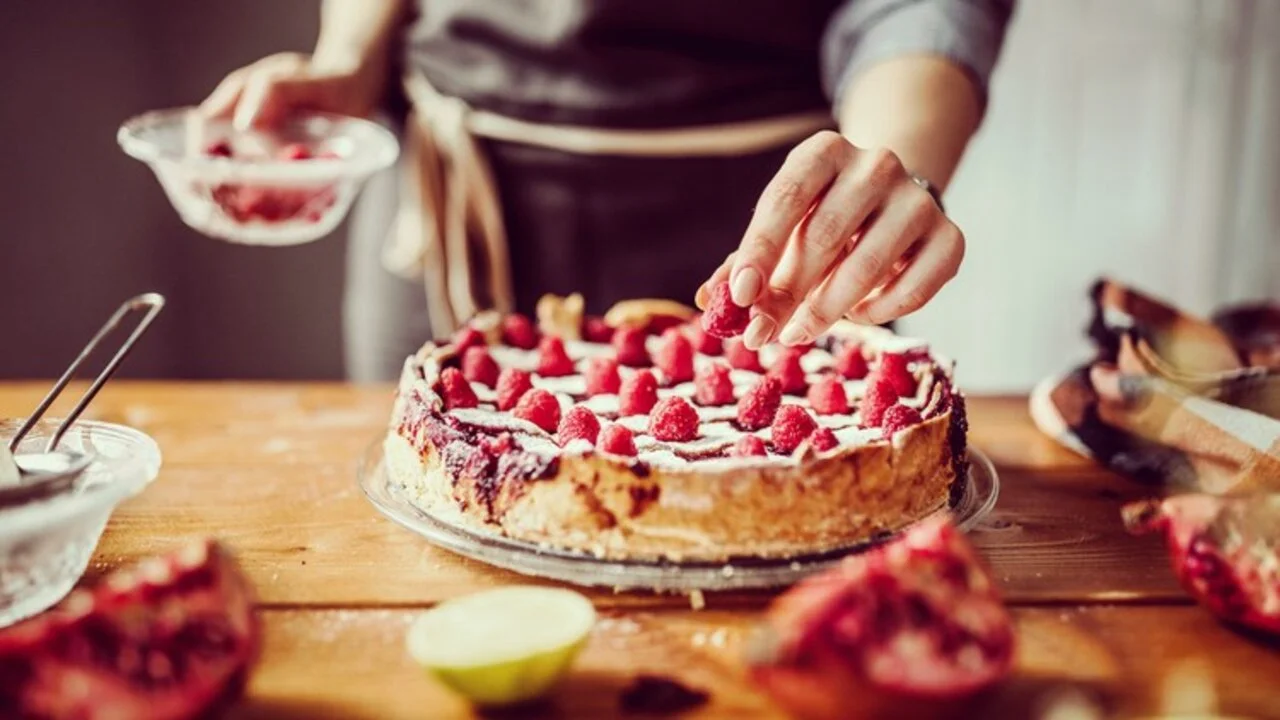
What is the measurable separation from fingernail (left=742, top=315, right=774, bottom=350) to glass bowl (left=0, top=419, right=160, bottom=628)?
59cm

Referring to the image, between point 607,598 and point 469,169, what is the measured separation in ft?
3.81

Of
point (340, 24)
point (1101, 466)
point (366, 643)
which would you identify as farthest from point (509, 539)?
point (340, 24)

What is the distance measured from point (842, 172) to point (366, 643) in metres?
0.67

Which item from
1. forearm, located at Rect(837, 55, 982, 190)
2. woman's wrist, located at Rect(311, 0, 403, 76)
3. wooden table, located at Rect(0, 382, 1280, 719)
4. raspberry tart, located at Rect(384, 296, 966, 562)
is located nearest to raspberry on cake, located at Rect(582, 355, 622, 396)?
raspberry tart, located at Rect(384, 296, 966, 562)

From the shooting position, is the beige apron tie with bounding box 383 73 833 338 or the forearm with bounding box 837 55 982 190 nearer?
the forearm with bounding box 837 55 982 190

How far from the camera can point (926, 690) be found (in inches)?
34.4

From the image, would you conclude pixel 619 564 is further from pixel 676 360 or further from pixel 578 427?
pixel 676 360

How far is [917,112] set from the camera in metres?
1.66

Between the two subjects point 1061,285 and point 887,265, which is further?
point 1061,285

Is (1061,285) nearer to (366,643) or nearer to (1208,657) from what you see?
(1208,657)

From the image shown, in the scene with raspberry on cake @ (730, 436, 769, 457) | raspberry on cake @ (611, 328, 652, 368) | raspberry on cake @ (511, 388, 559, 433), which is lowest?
raspberry on cake @ (611, 328, 652, 368)

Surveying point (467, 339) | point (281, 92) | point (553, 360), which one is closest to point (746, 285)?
point (553, 360)

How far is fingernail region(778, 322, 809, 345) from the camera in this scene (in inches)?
51.9

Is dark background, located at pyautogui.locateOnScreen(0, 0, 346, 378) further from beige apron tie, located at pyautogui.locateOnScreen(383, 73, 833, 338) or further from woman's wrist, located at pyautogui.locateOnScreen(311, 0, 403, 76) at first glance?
beige apron tie, located at pyautogui.locateOnScreen(383, 73, 833, 338)
